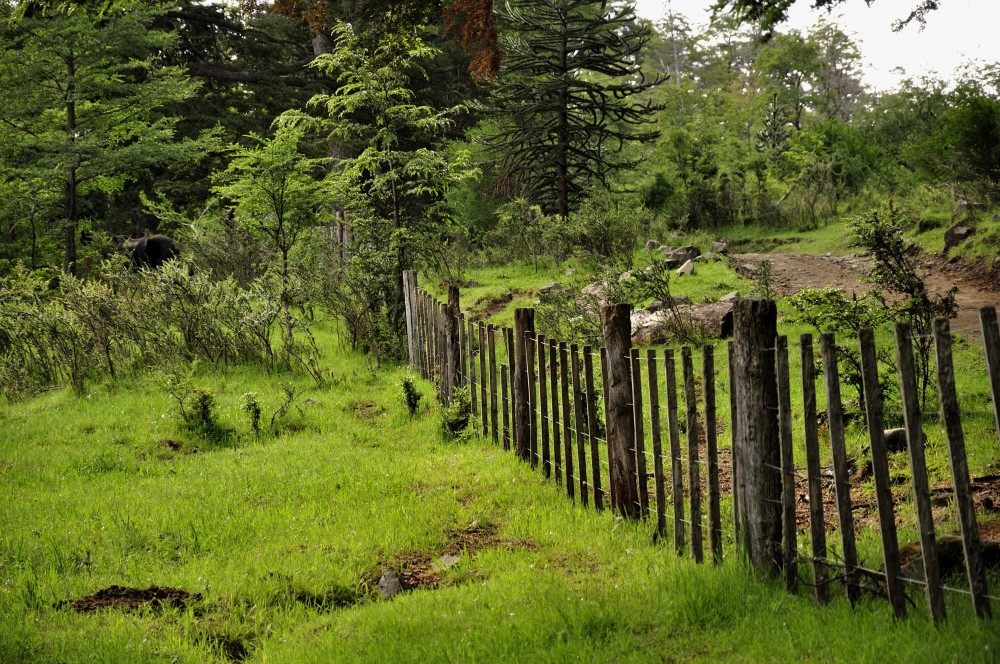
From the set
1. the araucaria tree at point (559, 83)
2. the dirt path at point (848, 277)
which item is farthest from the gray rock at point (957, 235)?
the araucaria tree at point (559, 83)

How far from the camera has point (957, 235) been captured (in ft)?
53.1

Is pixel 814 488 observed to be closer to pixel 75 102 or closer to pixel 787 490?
pixel 787 490

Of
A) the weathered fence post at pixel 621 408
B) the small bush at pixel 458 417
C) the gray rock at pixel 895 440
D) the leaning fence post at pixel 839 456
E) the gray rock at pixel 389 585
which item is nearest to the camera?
the leaning fence post at pixel 839 456

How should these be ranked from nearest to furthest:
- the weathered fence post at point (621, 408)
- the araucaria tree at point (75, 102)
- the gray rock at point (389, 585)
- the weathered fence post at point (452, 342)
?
the gray rock at point (389, 585) < the weathered fence post at point (621, 408) < the weathered fence post at point (452, 342) < the araucaria tree at point (75, 102)

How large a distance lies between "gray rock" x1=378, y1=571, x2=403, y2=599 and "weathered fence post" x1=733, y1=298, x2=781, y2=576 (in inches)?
84.1

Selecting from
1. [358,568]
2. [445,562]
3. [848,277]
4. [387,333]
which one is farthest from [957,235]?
[358,568]

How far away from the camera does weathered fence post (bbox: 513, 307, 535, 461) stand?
698 cm

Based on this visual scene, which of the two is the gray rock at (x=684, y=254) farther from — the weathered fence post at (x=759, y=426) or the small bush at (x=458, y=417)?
the weathered fence post at (x=759, y=426)

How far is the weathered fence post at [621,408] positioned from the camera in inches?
213

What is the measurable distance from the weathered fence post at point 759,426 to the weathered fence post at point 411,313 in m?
8.33

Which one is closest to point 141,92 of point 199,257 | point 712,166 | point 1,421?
point 199,257

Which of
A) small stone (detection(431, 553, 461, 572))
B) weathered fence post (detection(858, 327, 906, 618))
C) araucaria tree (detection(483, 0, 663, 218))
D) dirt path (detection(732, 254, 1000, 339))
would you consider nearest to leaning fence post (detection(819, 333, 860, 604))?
weathered fence post (detection(858, 327, 906, 618))

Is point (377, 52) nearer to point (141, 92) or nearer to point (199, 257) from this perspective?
point (199, 257)

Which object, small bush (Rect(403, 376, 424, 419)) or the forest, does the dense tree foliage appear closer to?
the forest
